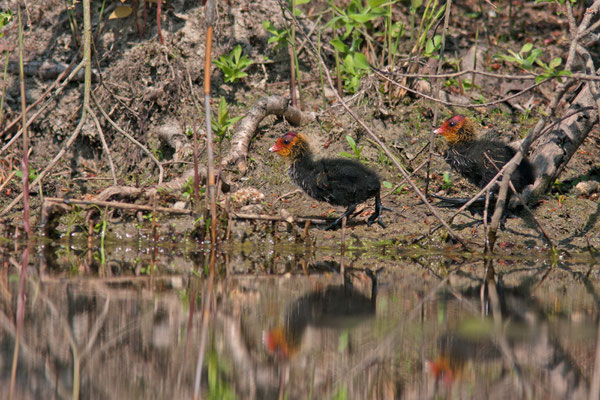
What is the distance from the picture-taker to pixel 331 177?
6547 millimetres

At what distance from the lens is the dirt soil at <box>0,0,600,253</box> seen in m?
6.78

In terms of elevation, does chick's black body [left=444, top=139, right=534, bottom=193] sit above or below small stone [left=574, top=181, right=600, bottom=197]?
above

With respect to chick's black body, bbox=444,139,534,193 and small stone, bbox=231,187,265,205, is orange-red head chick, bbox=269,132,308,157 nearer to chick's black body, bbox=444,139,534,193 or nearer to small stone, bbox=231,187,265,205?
small stone, bbox=231,187,265,205

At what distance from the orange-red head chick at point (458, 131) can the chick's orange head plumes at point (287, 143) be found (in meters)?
1.32

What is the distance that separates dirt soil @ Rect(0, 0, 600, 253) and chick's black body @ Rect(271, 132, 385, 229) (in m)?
0.31

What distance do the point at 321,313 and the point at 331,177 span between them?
7.84 feet

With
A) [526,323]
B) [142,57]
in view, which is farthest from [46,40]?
[526,323]

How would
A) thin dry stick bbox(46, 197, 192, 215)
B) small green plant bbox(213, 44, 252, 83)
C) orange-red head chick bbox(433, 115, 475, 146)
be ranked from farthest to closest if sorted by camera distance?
small green plant bbox(213, 44, 252, 83) < orange-red head chick bbox(433, 115, 475, 146) < thin dry stick bbox(46, 197, 192, 215)

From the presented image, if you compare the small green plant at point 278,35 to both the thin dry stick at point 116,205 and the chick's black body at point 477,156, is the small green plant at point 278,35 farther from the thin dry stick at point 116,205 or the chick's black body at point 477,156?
the thin dry stick at point 116,205

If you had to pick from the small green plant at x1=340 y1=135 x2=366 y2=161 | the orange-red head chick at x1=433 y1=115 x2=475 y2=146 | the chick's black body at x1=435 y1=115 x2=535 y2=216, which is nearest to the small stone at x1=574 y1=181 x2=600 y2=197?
the chick's black body at x1=435 y1=115 x2=535 y2=216

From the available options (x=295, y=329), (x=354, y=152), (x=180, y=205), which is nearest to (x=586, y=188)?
(x=354, y=152)

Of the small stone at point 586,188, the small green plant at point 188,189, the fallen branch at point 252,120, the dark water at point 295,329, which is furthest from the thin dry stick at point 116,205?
the small stone at point 586,188

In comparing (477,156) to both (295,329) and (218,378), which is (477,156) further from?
(218,378)

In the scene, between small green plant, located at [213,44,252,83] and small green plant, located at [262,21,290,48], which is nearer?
small green plant, located at [262,21,290,48]
